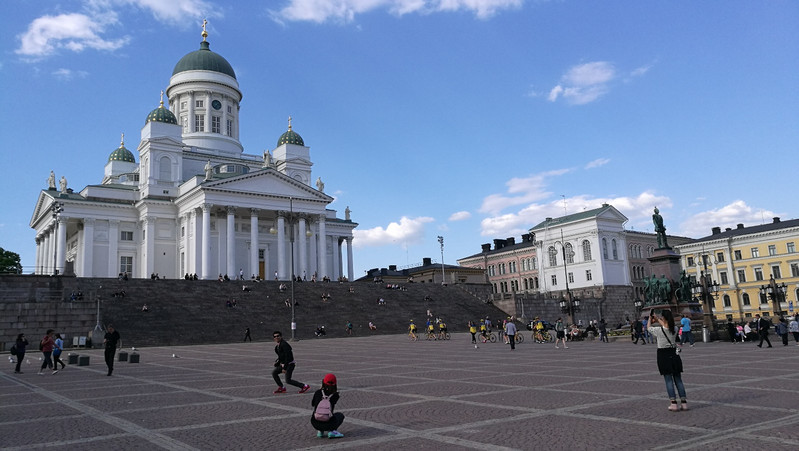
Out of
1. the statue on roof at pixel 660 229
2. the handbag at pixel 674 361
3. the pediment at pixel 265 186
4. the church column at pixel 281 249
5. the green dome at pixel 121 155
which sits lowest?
the handbag at pixel 674 361

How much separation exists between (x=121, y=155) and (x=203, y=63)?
16414 millimetres

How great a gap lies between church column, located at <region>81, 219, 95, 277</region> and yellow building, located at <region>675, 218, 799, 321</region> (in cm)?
6870

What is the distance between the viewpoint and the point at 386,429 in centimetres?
937

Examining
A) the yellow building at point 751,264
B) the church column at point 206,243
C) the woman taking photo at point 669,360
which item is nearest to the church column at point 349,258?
the church column at point 206,243

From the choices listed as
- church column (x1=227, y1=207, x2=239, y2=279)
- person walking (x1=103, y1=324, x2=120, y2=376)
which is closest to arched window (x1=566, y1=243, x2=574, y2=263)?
church column (x1=227, y1=207, x2=239, y2=279)

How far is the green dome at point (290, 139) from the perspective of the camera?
3278 inches

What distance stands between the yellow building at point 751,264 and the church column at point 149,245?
62.9 metres

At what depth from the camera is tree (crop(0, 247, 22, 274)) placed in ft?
266

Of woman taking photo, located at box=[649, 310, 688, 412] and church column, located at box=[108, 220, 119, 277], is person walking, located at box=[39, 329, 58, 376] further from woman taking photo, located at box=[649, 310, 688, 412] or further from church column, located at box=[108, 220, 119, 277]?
church column, located at box=[108, 220, 119, 277]

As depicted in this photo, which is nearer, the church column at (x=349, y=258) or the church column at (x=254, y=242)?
the church column at (x=254, y=242)

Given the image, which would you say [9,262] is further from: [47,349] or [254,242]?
[47,349]

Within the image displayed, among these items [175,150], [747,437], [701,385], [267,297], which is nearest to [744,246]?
[267,297]

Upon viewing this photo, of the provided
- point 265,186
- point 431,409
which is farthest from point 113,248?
point 431,409

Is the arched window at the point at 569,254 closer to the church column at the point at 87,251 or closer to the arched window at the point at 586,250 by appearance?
the arched window at the point at 586,250
